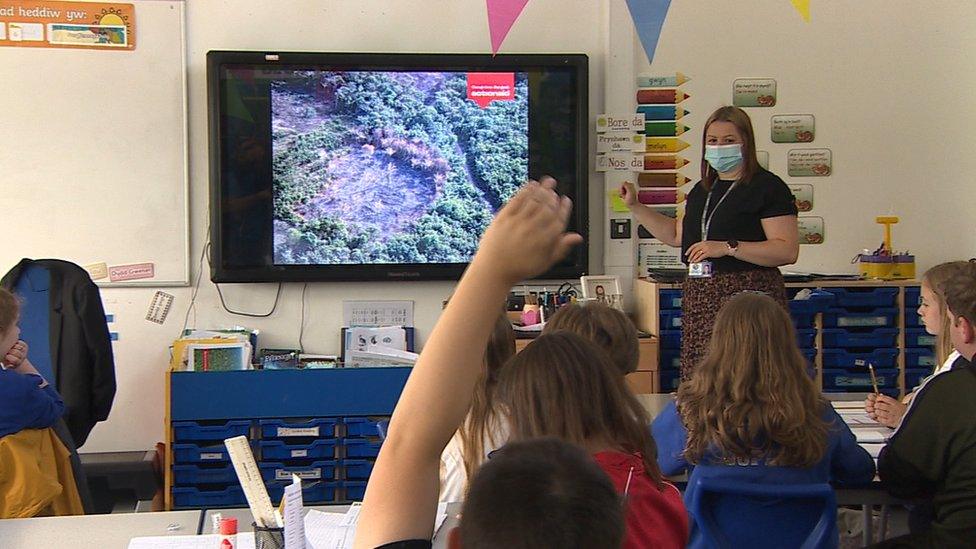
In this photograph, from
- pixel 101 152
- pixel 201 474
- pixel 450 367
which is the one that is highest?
pixel 101 152

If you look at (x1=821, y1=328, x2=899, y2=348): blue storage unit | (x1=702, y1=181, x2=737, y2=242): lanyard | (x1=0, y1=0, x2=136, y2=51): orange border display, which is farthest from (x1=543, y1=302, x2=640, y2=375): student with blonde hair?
(x1=0, y1=0, x2=136, y2=51): orange border display

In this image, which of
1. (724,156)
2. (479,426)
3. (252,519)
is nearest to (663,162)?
(724,156)

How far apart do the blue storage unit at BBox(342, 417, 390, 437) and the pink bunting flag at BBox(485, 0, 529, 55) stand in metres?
1.75

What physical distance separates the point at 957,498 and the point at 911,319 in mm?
2625

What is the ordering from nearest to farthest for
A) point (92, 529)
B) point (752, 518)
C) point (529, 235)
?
point (529, 235) < point (92, 529) < point (752, 518)

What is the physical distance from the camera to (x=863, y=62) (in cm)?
511

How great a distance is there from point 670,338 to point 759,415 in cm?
244

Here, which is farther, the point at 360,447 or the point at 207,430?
the point at 360,447

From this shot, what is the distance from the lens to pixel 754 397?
2.27 m

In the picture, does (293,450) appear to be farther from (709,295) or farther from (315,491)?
(709,295)

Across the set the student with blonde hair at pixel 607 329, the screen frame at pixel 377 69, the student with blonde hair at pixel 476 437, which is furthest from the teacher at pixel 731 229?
the student with blonde hair at pixel 476 437

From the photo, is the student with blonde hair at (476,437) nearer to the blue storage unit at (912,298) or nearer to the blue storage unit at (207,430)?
the blue storage unit at (207,430)

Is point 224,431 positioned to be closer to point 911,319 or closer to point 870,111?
point 911,319

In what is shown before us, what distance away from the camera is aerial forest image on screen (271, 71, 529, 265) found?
15.4 feet
